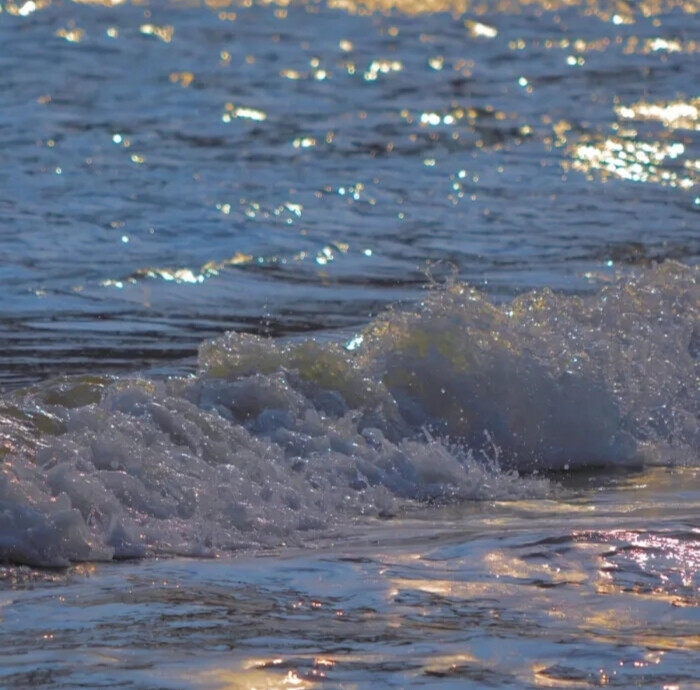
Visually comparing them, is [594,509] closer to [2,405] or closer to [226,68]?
[2,405]

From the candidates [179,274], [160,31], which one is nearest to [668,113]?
[160,31]

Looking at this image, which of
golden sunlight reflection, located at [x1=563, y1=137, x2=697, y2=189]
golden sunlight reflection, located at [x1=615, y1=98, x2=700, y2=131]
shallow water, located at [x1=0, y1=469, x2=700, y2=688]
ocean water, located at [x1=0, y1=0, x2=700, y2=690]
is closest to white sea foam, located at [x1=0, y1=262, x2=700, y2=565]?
ocean water, located at [x1=0, y1=0, x2=700, y2=690]

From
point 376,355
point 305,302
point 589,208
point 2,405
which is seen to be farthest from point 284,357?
point 589,208

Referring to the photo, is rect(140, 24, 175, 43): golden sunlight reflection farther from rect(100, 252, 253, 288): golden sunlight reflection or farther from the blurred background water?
rect(100, 252, 253, 288): golden sunlight reflection

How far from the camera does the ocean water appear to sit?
4.68 m

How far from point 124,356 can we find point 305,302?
201 centimetres

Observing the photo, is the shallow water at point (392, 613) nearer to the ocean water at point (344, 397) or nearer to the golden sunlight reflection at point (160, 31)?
the ocean water at point (344, 397)

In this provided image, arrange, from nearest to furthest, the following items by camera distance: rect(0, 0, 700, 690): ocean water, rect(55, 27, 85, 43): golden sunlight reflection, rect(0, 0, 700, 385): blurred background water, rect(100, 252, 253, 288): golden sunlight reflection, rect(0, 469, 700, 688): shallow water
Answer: rect(0, 469, 700, 688): shallow water < rect(0, 0, 700, 690): ocean water < rect(0, 0, 700, 385): blurred background water < rect(100, 252, 253, 288): golden sunlight reflection < rect(55, 27, 85, 43): golden sunlight reflection

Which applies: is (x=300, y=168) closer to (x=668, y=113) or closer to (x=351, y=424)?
(x=668, y=113)

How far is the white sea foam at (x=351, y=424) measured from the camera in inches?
232

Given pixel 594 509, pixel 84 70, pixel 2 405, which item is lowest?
pixel 594 509

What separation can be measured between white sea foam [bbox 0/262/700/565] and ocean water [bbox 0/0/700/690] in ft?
0.05

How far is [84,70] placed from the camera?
A: 21891mm

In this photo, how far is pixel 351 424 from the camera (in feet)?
24.4
